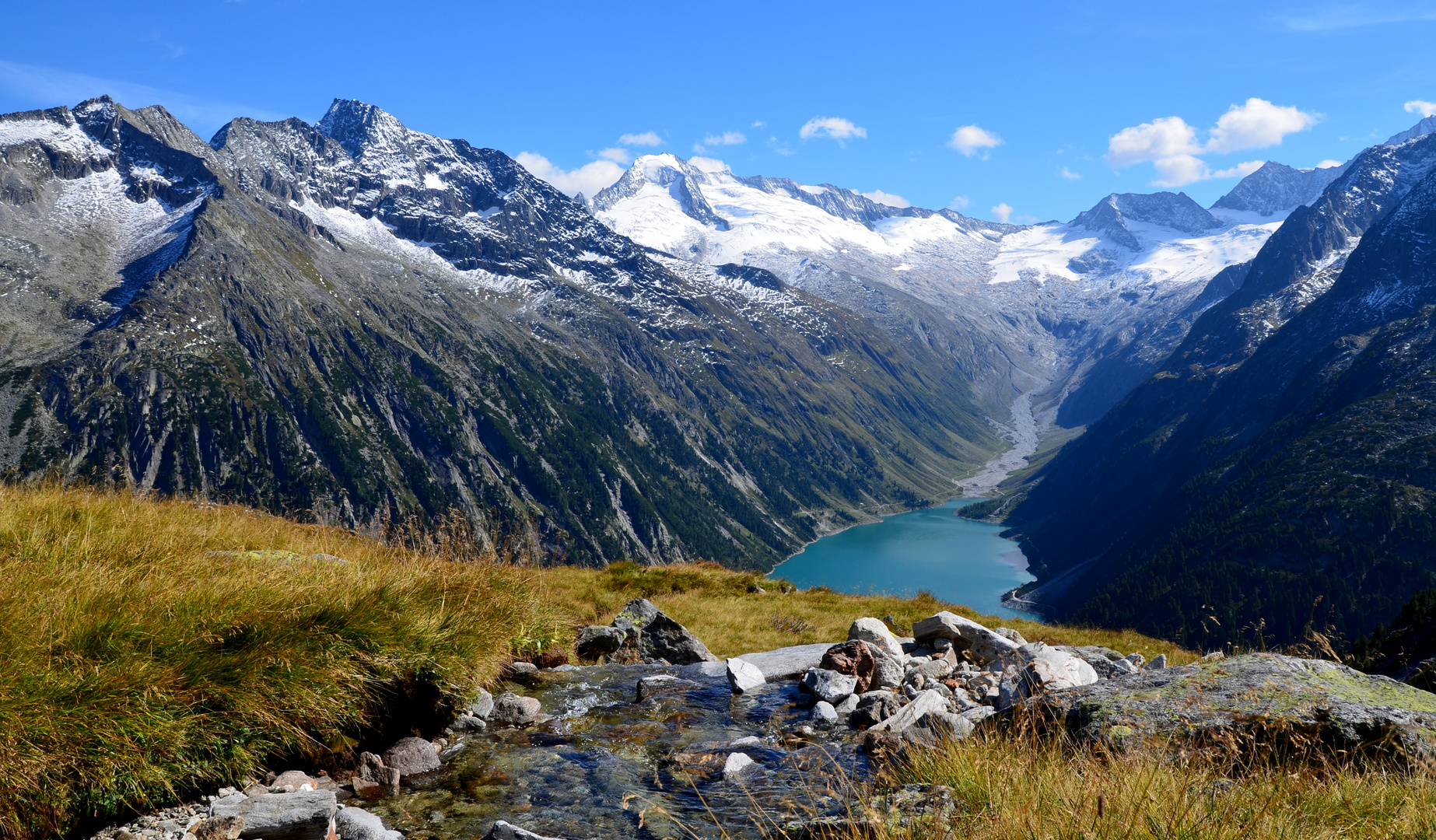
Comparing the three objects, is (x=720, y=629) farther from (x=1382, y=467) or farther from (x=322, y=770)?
(x=1382, y=467)

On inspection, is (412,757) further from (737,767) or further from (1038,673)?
(1038,673)

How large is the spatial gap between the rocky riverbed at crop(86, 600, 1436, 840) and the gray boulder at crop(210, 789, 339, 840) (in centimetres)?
2

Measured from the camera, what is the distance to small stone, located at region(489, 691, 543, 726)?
10102 millimetres

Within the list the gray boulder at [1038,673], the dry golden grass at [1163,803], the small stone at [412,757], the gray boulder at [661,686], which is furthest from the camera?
the gray boulder at [661,686]

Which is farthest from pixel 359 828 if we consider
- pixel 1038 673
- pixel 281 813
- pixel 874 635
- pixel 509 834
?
pixel 874 635

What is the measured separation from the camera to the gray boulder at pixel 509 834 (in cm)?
624

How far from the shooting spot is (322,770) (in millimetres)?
7793

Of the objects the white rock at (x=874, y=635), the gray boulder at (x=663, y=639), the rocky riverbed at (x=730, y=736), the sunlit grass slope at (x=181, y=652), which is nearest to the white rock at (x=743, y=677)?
the rocky riverbed at (x=730, y=736)

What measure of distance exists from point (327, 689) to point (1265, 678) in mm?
9959

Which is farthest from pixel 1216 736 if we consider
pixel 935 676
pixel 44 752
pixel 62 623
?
pixel 62 623

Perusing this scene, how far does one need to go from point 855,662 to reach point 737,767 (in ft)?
14.5

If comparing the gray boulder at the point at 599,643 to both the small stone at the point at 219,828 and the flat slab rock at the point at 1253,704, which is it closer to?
the small stone at the point at 219,828

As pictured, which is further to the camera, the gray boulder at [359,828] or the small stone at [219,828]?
the gray boulder at [359,828]

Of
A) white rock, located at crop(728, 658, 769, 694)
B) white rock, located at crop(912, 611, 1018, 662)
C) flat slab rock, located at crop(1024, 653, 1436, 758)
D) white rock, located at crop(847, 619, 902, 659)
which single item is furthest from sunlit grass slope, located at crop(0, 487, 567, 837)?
white rock, located at crop(912, 611, 1018, 662)
